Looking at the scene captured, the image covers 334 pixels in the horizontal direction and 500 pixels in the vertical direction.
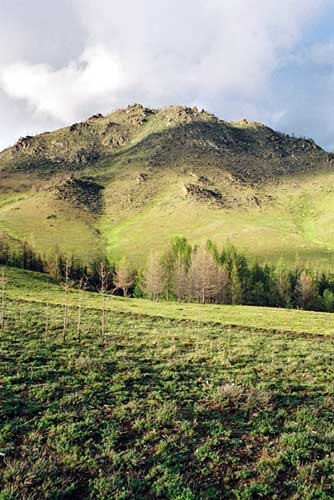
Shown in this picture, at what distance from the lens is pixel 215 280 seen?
85.3m

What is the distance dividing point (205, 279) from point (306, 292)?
28606mm

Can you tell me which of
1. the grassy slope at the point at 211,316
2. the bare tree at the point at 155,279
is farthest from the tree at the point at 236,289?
the grassy slope at the point at 211,316

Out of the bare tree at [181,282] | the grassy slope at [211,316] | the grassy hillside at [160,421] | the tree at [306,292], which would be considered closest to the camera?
the grassy hillside at [160,421]

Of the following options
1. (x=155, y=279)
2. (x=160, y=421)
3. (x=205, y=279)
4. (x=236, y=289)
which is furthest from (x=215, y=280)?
(x=160, y=421)

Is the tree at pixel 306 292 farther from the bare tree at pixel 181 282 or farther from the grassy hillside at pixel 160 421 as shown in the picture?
the grassy hillside at pixel 160 421

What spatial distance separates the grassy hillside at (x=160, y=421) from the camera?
30.8 ft

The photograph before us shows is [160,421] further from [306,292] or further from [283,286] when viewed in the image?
[283,286]

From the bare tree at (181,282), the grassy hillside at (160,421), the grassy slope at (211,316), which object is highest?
the bare tree at (181,282)

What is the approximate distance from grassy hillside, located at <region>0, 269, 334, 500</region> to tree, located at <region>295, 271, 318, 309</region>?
70721mm

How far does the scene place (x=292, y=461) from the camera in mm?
10680

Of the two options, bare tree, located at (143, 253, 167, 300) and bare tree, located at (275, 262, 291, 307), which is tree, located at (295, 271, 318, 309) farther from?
bare tree, located at (143, 253, 167, 300)

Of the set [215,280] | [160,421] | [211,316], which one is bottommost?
[160,421]

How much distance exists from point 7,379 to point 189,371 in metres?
9.21

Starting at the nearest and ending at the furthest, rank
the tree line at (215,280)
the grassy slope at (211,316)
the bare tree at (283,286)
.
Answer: the grassy slope at (211,316), the tree line at (215,280), the bare tree at (283,286)
